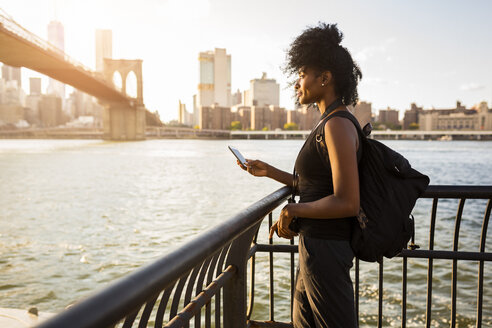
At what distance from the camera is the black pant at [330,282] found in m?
1.80

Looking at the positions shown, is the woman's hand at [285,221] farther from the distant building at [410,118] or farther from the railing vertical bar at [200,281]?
the distant building at [410,118]

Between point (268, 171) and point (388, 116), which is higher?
point (388, 116)

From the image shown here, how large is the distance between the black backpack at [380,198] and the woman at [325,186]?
5 cm

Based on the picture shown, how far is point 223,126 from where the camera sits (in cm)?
15950

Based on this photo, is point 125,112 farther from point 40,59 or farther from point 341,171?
point 341,171

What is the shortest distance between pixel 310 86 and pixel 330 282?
78 centimetres

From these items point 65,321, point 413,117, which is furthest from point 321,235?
point 413,117

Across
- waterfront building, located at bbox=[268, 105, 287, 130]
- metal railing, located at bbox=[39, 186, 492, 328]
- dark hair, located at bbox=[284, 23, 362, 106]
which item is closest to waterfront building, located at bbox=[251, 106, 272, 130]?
waterfront building, located at bbox=[268, 105, 287, 130]

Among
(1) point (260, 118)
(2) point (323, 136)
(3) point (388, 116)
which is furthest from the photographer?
(3) point (388, 116)

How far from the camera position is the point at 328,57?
190cm

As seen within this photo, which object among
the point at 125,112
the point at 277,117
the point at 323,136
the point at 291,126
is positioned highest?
the point at 277,117

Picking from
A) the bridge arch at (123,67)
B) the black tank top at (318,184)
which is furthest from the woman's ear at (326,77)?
the bridge arch at (123,67)

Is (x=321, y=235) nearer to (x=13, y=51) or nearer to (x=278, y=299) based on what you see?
(x=278, y=299)

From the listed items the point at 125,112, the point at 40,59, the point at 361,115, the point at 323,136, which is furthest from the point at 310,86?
the point at 125,112
